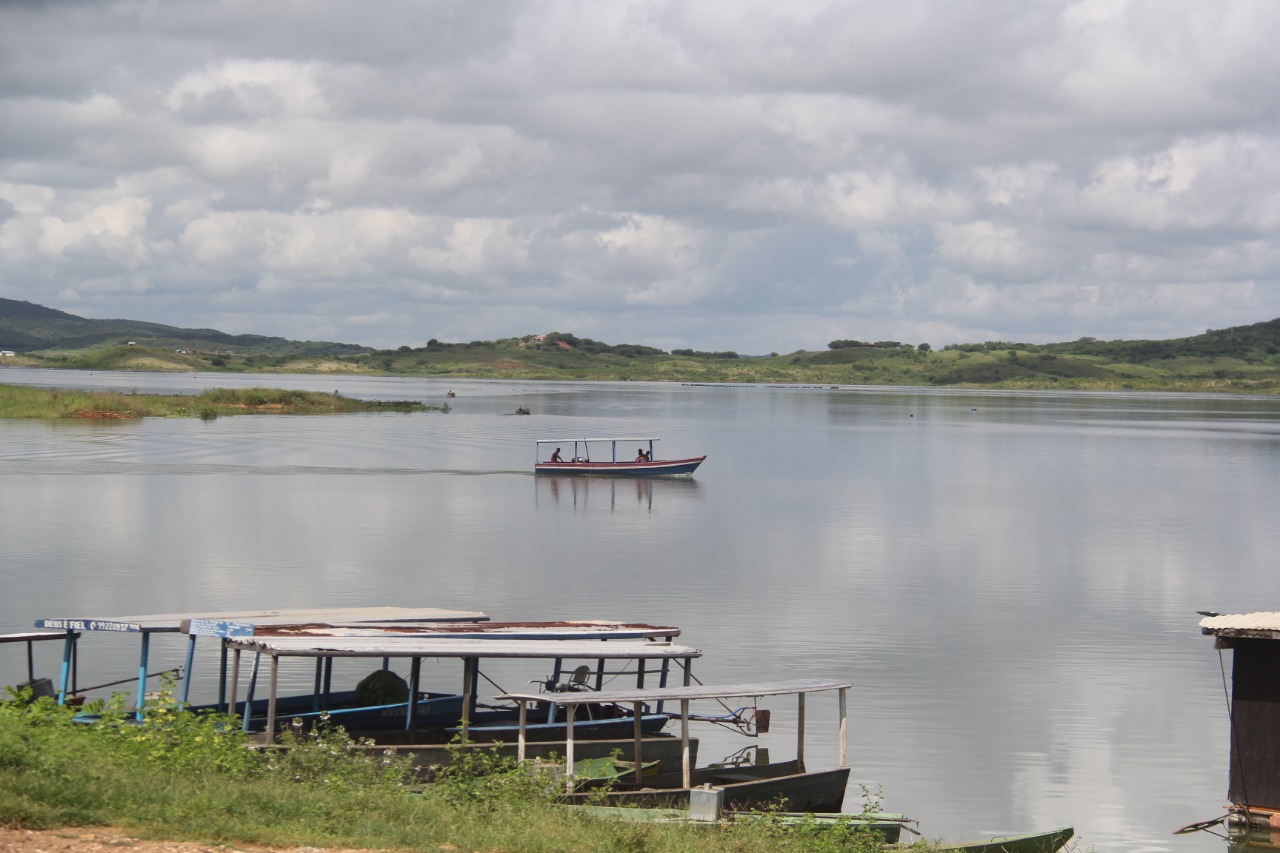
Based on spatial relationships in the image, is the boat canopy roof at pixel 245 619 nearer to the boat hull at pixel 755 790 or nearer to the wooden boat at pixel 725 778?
the wooden boat at pixel 725 778

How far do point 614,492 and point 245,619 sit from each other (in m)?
45.5

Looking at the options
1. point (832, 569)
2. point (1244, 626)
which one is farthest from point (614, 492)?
point (1244, 626)

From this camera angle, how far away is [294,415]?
119 m

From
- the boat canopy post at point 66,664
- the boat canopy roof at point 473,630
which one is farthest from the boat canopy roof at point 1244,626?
the boat canopy post at point 66,664

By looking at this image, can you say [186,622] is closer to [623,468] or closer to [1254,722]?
[1254,722]

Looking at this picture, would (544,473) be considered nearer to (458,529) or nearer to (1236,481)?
(458,529)

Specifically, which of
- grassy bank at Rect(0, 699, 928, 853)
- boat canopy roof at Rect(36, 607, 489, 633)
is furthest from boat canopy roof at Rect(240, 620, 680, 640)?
grassy bank at Rect(0, 699, 928, 853)

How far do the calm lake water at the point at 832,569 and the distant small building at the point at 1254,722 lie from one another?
736 millimetres

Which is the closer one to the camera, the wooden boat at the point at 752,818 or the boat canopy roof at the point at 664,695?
the wooden boat at the point at 752,818

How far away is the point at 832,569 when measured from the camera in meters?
39.2

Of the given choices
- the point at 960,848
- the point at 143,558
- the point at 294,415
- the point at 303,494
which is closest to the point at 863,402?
the point at 294,415

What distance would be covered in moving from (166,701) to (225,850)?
4.86m

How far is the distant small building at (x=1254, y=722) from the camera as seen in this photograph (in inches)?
726

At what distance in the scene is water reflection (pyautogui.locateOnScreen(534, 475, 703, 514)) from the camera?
2306 inches
